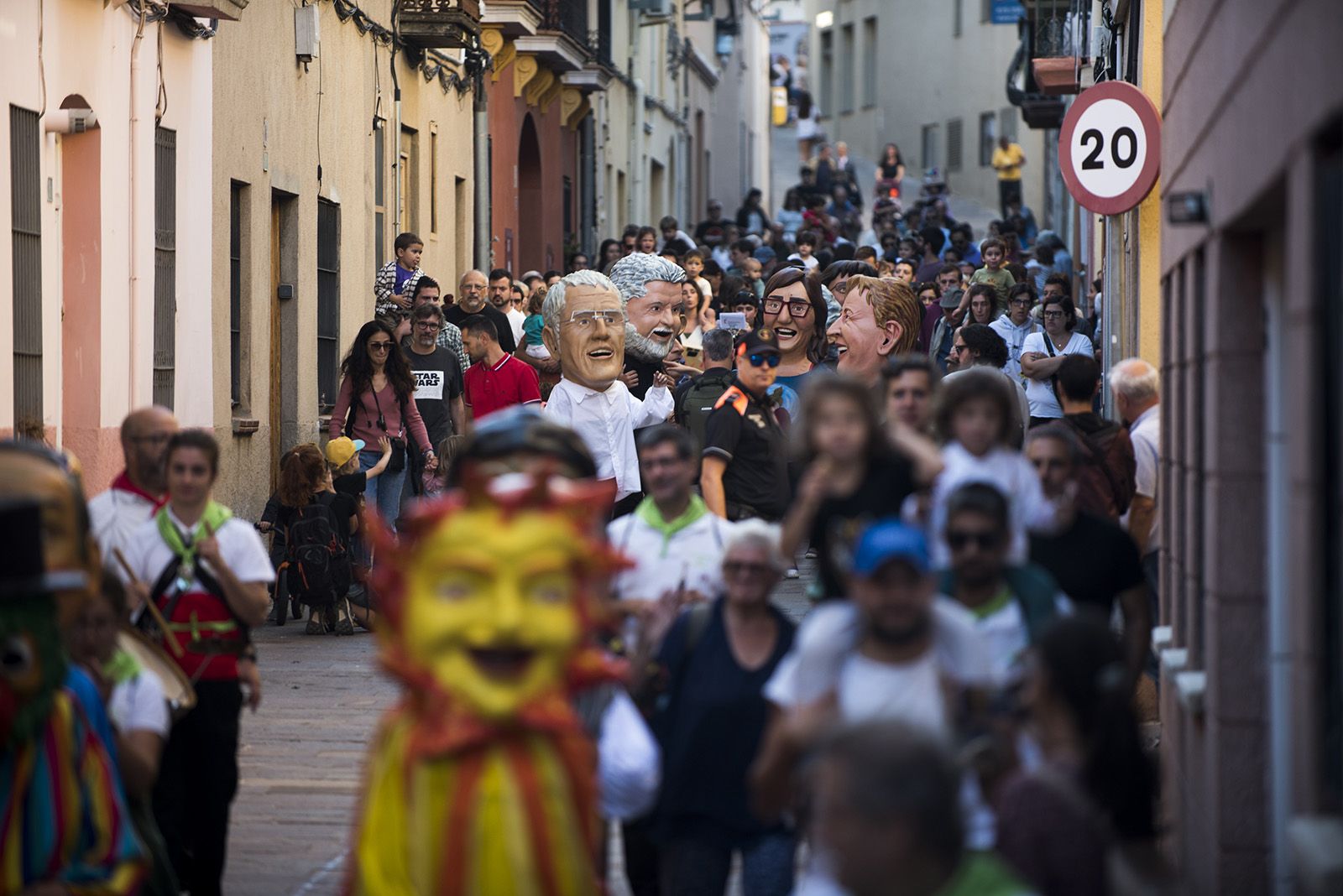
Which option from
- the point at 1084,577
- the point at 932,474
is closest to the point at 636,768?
the point at 932,474

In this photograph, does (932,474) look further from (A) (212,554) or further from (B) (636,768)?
(A) (212,554)

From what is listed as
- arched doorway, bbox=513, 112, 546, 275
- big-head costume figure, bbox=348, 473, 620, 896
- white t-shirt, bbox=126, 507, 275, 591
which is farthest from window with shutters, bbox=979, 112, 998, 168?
big-head costume figure, bbox=348, 473, 620, 896

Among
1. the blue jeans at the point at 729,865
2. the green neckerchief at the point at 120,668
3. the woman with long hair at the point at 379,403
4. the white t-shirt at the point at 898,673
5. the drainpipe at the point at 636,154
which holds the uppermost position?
the drainpipe at the point at 636,154

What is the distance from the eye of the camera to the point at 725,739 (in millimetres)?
6332

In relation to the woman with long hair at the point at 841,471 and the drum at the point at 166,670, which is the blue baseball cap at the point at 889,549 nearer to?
the woman with long hair at the point at 841,471

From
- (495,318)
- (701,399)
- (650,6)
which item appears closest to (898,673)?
(701,399)

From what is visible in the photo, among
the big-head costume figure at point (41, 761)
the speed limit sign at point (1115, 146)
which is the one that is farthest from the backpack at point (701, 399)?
the big-head costume figure at point (41, 761)

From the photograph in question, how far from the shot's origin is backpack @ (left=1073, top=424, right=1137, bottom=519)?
8.91 meters

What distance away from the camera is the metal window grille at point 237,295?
17000 mm

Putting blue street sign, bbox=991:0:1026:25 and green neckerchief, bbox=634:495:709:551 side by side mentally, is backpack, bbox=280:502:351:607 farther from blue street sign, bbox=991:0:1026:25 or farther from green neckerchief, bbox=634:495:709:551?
blue street sign, bbox=991:0:1026:25

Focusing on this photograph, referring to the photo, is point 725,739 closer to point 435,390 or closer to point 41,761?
point 41,761

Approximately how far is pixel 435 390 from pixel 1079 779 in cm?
1008

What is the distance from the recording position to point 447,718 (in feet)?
16.6

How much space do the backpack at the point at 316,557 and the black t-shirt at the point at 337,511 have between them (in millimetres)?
25
